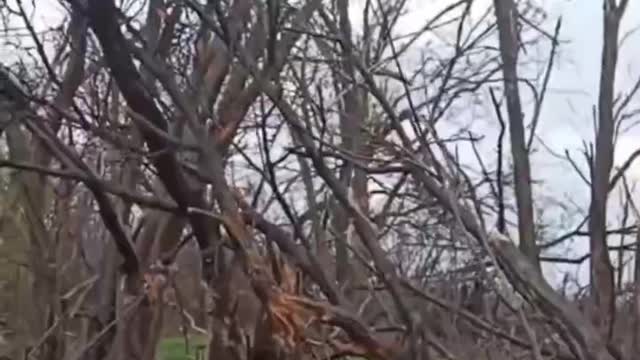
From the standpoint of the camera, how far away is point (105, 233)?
5355 millimetres

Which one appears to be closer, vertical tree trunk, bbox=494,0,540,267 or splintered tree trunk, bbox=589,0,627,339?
splintered tree trunk, bbox=589,0,627,339

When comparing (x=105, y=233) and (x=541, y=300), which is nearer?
(x=541, y=300)

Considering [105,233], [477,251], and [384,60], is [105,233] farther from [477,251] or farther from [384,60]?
[477,251]

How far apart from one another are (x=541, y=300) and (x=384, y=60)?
84cm

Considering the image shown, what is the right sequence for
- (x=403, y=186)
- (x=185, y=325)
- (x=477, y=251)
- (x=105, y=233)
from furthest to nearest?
(x=105, y=233)
(x=185, y=325)
(x=403, y=186)
(x=477, y=251)

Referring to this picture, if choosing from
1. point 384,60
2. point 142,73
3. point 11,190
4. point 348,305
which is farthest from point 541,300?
point 11,190

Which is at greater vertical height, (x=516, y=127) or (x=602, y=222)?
(x=516, y=127)

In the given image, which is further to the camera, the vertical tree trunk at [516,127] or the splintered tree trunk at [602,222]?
the vertical tree trunk at [516,127]

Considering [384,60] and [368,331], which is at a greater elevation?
[384,60]

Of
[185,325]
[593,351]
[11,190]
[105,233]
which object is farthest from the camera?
[11,190]

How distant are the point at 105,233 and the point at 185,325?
7.36 ft

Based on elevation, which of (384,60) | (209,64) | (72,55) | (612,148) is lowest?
(612,148)

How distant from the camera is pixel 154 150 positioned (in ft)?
9.64

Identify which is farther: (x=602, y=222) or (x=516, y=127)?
(x=516, y=127)
